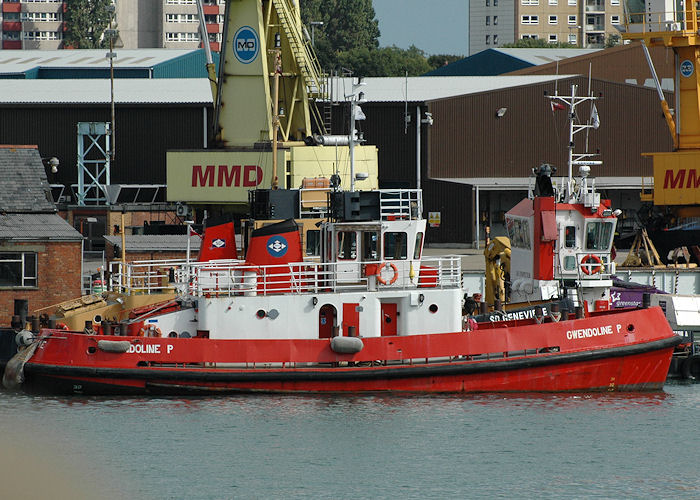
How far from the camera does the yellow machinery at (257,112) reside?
134ft

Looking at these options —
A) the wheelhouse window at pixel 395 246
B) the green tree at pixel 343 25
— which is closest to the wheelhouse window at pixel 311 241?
the wheelhouse window at pixel 395 246

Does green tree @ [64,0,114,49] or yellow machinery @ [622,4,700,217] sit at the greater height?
green tree @ [64,0,114,49]

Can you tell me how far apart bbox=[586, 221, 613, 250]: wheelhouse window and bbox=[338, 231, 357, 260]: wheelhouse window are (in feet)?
17.8

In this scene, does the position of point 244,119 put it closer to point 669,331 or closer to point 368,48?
point 669,331

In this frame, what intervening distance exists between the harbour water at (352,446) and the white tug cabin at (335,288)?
1447 millimetres

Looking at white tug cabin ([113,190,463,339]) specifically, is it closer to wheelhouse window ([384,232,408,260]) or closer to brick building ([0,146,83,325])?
wheelhouse window ([384,232,408,260])

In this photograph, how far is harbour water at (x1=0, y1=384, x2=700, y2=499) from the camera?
1948cm

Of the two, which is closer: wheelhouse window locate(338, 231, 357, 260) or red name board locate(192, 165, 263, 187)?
wheelhouse window locate(338, 231, 357, 260)

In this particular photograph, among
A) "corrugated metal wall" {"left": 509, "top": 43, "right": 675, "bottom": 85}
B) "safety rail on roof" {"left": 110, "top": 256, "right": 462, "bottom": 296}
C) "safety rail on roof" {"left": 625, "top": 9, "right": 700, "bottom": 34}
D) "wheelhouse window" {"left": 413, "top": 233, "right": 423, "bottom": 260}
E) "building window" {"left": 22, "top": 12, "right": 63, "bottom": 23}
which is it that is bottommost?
"safety rail on roof" {"left": 110, "top": 256, "right": 462, "bottom": 296}

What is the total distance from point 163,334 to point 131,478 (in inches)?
235

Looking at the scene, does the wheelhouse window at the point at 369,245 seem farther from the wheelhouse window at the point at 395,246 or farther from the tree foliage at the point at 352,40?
the tree foliage at the point at 352,40

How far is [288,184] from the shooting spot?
41.6m

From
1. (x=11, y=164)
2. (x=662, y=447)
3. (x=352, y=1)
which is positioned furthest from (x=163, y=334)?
(x=352, y=1)

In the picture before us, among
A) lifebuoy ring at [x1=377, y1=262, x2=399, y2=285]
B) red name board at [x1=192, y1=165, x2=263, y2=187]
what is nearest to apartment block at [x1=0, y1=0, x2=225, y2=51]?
red name board at [x1=192, y1=165, x2=263, y2=187]
